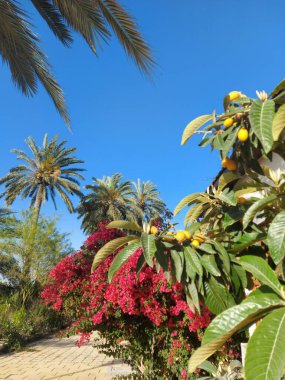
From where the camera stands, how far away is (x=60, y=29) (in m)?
5.63

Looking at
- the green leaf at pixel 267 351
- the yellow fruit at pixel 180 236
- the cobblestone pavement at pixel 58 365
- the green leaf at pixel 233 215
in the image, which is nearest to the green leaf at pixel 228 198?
the green leaf at pixel 233 215

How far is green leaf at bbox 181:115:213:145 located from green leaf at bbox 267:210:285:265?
76cm

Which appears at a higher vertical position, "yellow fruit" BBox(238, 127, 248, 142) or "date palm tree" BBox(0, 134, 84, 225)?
"date palm tree" BBox(0, 134, 84, 225)

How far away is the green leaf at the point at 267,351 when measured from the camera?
945 millimetres

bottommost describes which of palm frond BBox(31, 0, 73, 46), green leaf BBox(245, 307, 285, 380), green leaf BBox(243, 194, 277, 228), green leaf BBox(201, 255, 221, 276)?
green leaf BBox(245, 307, 285, 380)

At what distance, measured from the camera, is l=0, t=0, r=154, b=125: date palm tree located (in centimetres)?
487

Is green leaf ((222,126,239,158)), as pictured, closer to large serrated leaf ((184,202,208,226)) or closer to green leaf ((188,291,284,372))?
large serrated leaf ((184,202,208,226))

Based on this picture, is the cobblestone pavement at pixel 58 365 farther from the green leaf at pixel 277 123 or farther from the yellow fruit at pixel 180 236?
the green leaf at pixel 277 123

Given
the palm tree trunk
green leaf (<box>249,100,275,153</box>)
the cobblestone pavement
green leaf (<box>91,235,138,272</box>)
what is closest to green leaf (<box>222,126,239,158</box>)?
green leaf (<box>249,100,275,153</box>)

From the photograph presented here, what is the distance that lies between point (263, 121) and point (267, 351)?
0.94 m

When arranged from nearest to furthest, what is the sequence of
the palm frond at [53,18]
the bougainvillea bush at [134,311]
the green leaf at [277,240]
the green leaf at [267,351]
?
the green leaf at [267,351]
the green leaf at [277,240]
the bougainvillea bush at [134,311]
the palm frond at [53,18]

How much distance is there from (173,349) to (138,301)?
0.85 m

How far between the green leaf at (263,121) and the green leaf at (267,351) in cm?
70

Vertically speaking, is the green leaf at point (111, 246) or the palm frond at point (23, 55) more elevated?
the palm frond at point (23, 55)
